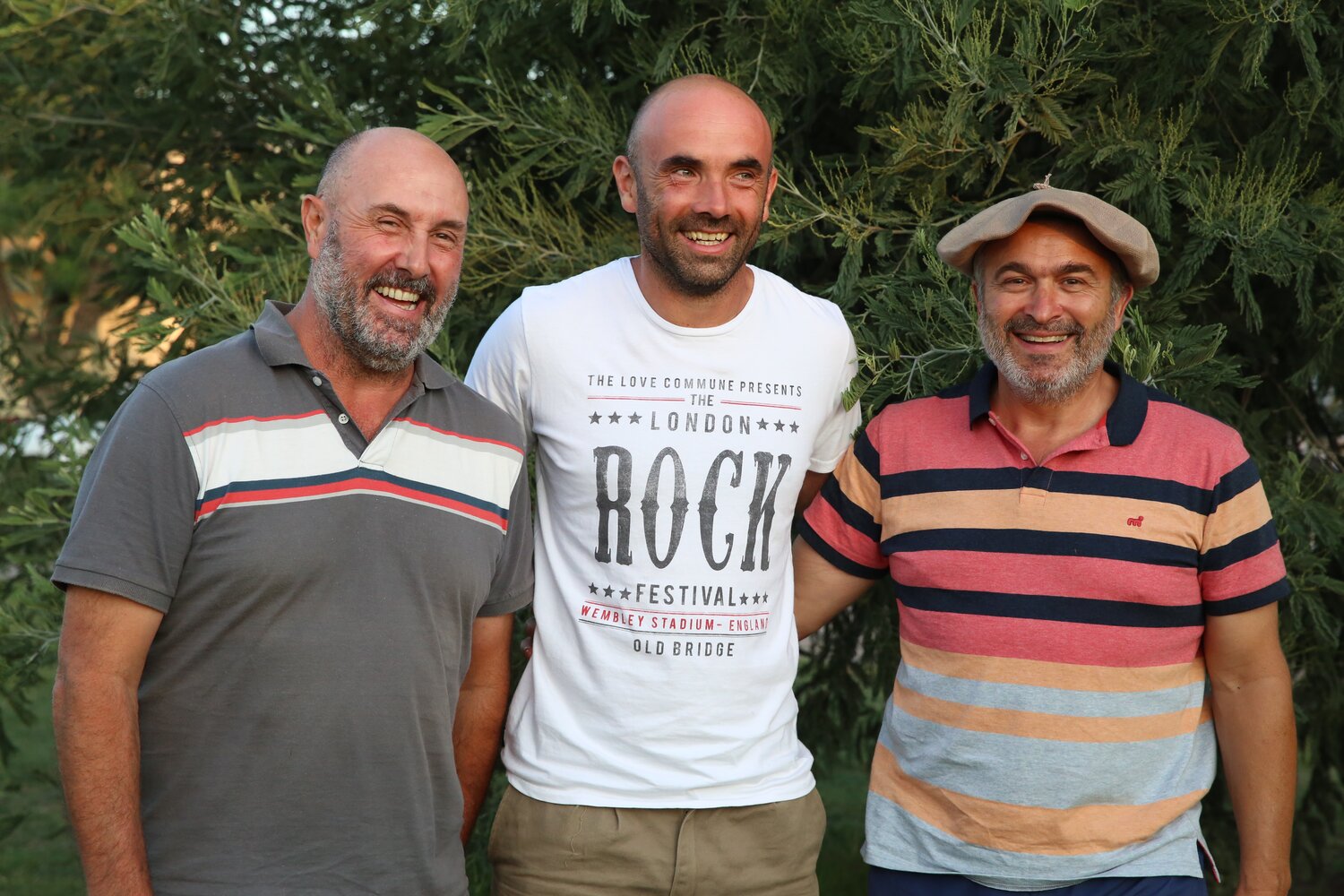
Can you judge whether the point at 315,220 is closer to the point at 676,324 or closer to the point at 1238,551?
the point at 676,324

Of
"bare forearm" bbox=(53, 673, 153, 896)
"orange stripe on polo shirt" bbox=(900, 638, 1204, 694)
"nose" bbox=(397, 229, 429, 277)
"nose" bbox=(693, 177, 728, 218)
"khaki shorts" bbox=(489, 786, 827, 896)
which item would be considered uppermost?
"nose" bbox=(693, 177, 728, 218)

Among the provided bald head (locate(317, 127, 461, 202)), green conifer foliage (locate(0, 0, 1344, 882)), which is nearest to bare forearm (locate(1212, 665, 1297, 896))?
green conifer foliage (locate(0, 0, 1344, 882))

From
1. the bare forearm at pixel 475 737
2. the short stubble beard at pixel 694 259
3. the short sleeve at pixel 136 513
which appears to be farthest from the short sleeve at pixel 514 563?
the short sleeve at pixel 136 513

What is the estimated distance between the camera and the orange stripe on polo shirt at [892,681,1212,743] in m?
2.82

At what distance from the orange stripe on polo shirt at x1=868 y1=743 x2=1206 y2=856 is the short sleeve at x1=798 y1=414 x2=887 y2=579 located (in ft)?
1.99

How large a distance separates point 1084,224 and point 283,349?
1.73m

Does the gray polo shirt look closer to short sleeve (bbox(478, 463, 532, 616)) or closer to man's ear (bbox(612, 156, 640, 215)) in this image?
short sleeve (bbox(478, 463, 532, 616))

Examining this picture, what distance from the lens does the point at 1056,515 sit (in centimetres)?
288

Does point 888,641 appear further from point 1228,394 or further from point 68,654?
point 68,654

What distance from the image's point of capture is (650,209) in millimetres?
3156

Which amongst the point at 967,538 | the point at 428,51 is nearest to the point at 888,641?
the point at 967,538

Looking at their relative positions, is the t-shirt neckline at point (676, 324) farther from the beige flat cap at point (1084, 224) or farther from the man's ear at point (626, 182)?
the beige flat cap at point (1084, 224)

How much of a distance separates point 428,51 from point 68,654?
3.09 meters

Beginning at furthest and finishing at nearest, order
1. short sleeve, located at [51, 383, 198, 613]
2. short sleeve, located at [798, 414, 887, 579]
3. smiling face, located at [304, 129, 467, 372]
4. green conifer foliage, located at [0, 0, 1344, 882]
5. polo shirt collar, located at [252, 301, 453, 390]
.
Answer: green conifer foliage, located at [0, 0, 1344, 882] → short sleeve, located at [798, 414, 887, 579] → smiling face, located at [304, 129, 467, 372] → polo shirt collar, located at [252, 301, 453, 390] → short sleeve, located at [51, 383, 198, 613]
